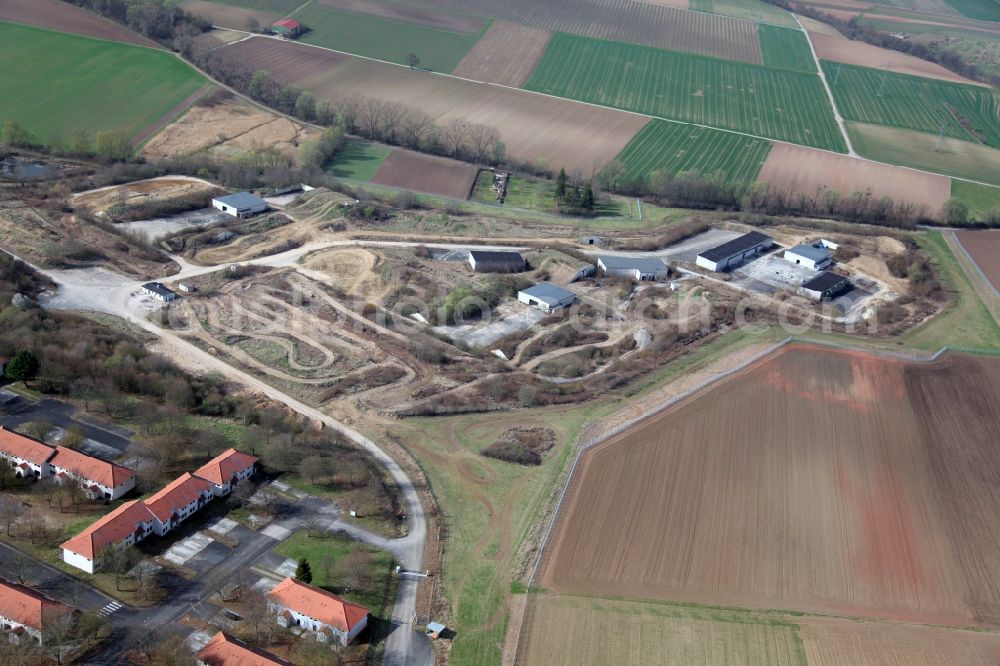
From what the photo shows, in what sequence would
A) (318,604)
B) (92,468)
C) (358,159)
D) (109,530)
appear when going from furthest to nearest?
(358,159) < (92,468) < (109,530) < (318,604)

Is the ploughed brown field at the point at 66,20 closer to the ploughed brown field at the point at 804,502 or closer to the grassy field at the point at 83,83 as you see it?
the grassy field at the point at 83,83

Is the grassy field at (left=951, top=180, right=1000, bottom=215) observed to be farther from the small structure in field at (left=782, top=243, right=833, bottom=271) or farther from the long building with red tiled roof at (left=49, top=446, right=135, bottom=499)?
the long building with red tiled roof at (left=49, top=446, right=135, bottom=499)

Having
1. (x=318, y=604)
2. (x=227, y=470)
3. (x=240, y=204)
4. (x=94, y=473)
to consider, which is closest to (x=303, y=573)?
(x=318, y=604)

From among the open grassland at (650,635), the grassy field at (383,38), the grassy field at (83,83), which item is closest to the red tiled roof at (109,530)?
the open grassland at (650,635)

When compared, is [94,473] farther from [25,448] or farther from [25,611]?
[25,611]

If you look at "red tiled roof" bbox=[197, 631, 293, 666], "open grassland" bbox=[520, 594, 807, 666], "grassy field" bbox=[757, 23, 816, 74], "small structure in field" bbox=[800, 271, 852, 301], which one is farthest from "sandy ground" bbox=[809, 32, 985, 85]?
"red tiled roof" bbox=[197, 631, 293, 666]
